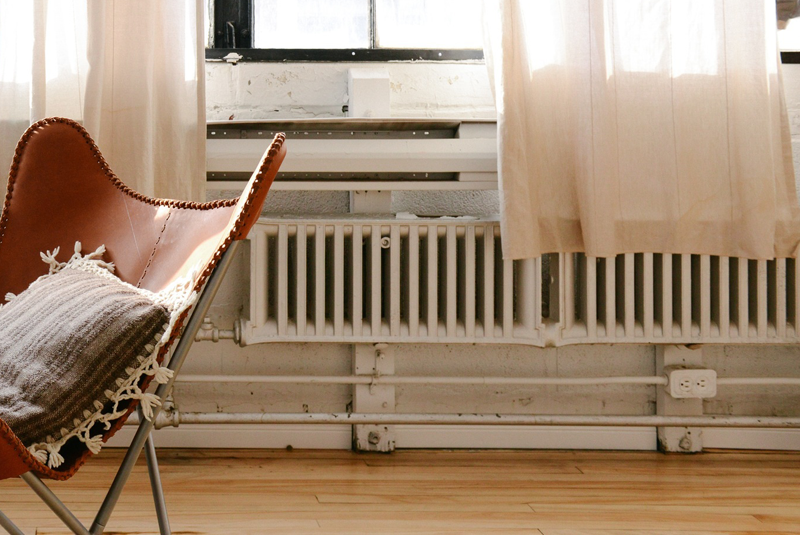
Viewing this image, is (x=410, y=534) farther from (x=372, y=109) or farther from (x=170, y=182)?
(x=372, y=109)

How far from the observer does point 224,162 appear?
1.47 metres

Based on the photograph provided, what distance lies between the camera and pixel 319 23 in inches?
70.2

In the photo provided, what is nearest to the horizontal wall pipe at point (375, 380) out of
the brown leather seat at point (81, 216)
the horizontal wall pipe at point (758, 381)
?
the horizontal wall pipe at point (758, 381)

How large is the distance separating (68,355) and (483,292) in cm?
103

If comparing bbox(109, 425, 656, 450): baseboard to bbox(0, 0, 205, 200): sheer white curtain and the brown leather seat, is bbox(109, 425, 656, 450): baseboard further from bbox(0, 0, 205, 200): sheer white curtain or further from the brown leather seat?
the brown leather seat

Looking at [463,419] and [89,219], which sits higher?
[89,219]

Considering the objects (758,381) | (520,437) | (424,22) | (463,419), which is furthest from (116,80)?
(758,381)

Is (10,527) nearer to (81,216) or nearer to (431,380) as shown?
(81,216)

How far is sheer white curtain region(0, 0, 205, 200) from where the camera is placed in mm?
1367

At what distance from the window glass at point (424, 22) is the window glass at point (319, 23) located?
0.05 m

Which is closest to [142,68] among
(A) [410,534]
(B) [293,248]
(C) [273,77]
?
(C) [273,77]

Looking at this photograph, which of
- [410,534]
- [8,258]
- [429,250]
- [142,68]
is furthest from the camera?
[429,250]

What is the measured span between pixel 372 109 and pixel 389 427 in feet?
2.63

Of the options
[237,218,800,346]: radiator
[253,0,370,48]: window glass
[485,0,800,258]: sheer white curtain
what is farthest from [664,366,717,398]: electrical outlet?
[253,0,370,48]: window glass
